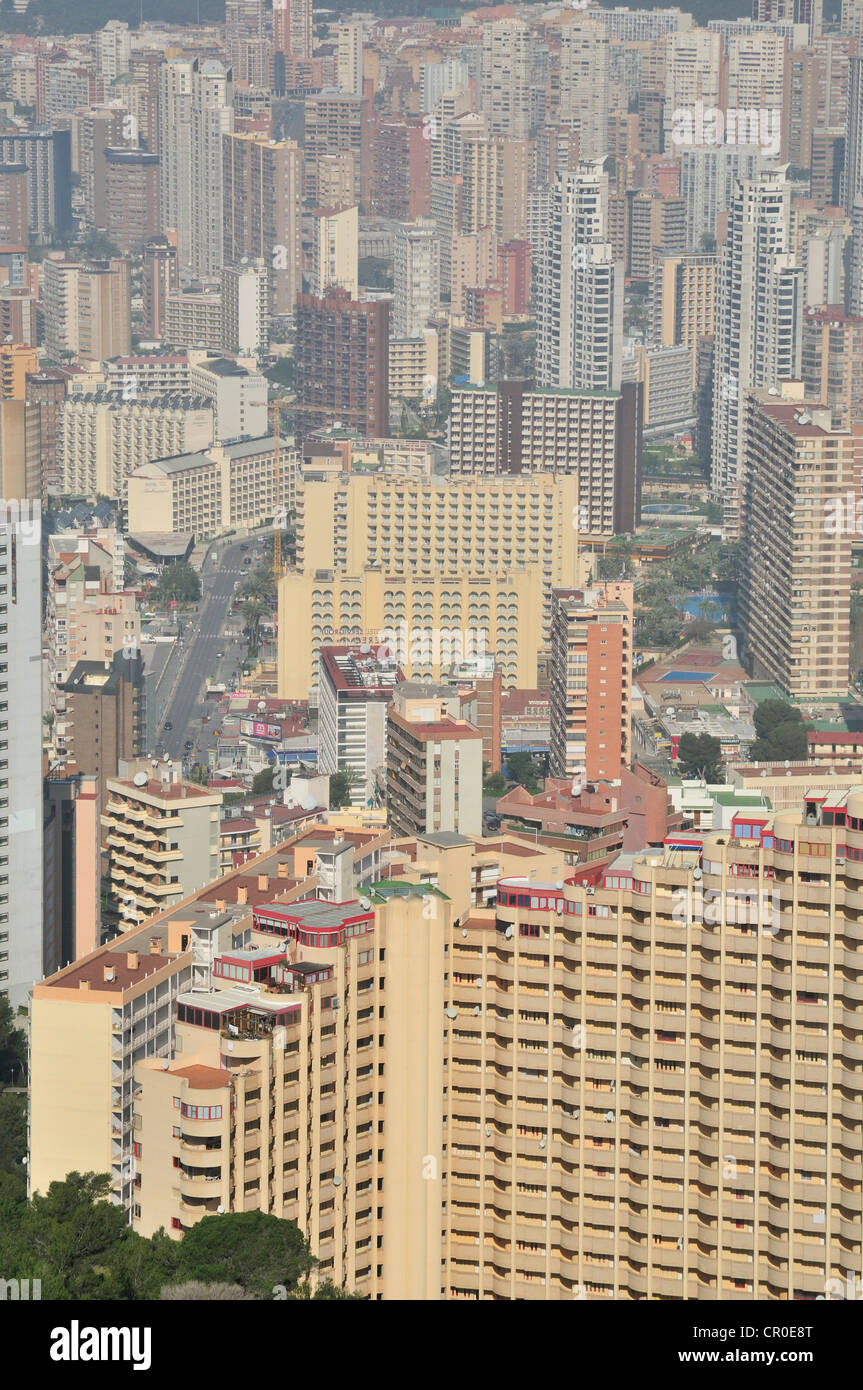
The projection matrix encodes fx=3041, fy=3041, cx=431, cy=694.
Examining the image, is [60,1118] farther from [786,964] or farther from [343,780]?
[343,780]

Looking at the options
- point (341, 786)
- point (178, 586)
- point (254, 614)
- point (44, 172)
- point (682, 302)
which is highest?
point (44, 172)

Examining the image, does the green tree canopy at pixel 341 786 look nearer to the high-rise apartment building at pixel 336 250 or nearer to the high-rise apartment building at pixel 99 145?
the high-rise apartment building at pixel 336 250

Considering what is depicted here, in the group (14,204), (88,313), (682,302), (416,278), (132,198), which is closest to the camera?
(682,302)

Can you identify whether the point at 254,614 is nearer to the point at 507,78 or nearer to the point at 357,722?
the point at 357,722

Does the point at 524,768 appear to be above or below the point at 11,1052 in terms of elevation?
above

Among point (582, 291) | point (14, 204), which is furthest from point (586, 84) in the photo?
point (582, 291)

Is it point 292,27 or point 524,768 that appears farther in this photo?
point 292,27
